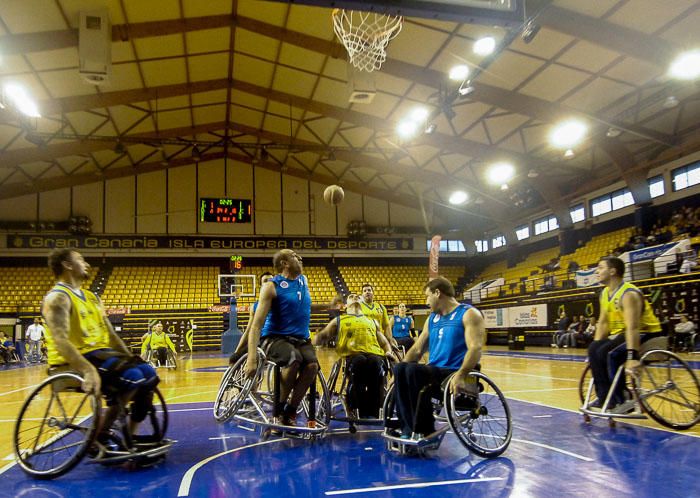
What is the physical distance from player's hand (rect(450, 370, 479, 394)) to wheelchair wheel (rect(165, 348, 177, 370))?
35.4ft

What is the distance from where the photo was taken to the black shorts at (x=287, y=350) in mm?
4203

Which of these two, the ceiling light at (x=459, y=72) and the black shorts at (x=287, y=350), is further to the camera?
the ceiling light at (x=459, y=72)

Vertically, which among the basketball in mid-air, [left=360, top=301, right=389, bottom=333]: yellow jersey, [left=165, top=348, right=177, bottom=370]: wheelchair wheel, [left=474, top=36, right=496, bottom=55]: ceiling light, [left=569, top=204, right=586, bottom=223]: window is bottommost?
[left=165, top=348, right=177, bottom=370]: wheelchair wheel

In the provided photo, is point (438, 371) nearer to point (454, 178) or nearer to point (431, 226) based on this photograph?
point (454, 178)

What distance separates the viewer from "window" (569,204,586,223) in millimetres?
21809

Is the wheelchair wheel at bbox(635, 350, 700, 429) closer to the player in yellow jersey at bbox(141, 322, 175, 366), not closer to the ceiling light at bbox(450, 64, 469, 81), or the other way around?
the ceiling light at bbox(450, 64, 469, 81)

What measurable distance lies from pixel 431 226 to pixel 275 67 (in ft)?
46.4

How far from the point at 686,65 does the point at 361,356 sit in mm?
10524

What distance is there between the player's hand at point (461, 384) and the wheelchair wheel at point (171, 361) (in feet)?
35.4

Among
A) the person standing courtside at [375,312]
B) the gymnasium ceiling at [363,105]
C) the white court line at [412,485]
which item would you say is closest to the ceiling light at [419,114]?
the gymnasium ceiling at [363,105]

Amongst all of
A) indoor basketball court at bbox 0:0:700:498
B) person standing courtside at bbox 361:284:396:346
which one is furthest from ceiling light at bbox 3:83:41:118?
person standing courtside at bbox 361:284:396:346

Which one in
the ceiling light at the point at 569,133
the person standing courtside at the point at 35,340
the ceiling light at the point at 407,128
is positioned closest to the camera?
the ceiling light at the point at 569,133

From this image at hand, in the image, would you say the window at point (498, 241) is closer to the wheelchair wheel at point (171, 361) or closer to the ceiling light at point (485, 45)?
the ceiling light at point (485, 45)

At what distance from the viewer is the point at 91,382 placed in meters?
3.26
